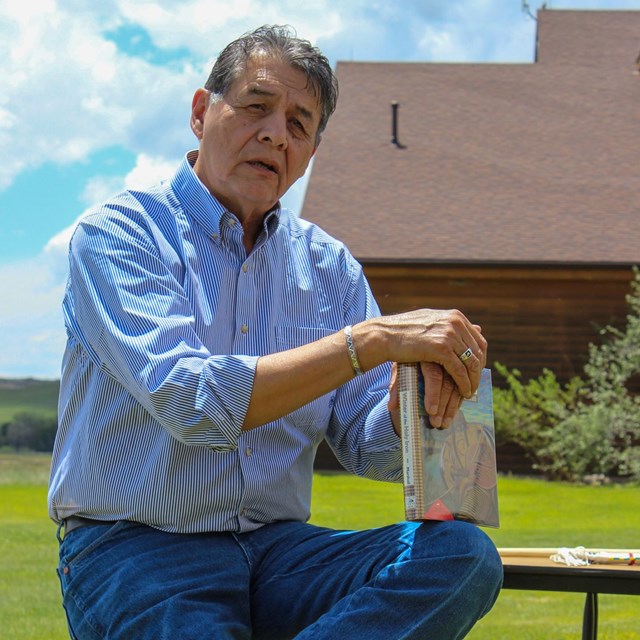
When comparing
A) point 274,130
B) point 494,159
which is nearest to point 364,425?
point 274,130

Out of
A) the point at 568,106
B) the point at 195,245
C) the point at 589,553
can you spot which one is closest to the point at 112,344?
the point at 195,245

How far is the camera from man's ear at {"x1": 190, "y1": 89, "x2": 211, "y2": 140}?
125 inches

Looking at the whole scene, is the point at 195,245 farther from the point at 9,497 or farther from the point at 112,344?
the point at 9,497

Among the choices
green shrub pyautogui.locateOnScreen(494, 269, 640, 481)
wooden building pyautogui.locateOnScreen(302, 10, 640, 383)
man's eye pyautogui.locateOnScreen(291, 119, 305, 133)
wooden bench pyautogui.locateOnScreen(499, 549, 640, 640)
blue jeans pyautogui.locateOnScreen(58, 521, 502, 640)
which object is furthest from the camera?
wooden building pyautogui.locateOnScreen(302, 10, 640, 383)

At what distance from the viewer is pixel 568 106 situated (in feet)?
70.7

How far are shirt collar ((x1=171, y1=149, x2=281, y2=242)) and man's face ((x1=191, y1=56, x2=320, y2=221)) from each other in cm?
5

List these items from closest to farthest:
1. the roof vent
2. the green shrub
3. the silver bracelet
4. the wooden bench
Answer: the silver bracelet, the wooden bench, the green shrub, the roof vent

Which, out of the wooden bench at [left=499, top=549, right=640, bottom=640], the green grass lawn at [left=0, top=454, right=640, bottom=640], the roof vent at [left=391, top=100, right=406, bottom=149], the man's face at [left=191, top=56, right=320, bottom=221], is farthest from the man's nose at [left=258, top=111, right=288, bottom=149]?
the roof vent at [left=391, top=100, right=406, bottom=149]

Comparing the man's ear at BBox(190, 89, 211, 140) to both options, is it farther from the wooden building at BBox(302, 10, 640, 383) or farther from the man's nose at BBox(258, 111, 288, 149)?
the wooden building at BBox(302, 10, 640, 383)

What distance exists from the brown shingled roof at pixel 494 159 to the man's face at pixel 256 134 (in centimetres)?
1494

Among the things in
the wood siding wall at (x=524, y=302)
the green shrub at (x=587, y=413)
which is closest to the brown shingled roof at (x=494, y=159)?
the wood siding wall at (x=524, y=302)

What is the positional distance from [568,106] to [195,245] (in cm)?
1967

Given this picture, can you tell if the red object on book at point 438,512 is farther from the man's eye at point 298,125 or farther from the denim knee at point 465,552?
the man's eye at point 298,125

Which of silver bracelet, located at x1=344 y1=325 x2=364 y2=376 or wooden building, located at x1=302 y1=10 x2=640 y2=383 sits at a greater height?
wooden building, located at x1=302 y1=10 x2=640 y2=383
